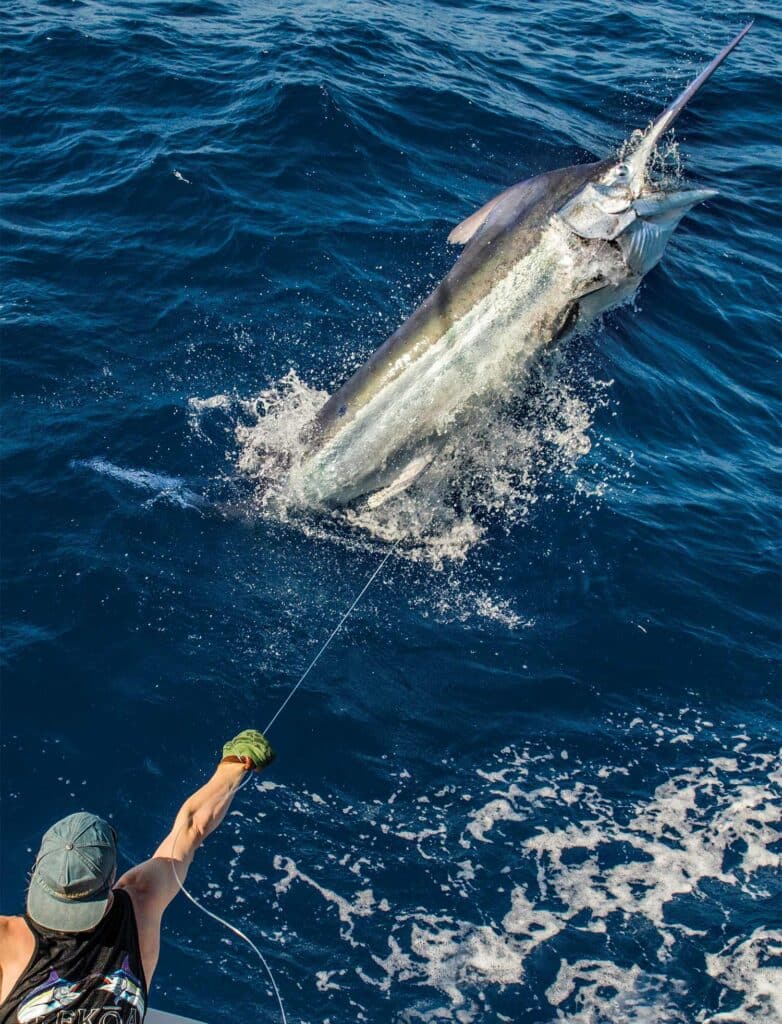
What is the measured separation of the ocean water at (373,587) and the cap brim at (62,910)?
1.92 m

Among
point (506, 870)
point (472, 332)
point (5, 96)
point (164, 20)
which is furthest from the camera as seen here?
point (164, 20)

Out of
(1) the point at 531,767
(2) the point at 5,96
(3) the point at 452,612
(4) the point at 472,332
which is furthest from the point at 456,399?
(2) the point at 5,96

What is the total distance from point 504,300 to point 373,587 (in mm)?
2171

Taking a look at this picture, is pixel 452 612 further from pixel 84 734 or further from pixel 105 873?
pixel 105 873

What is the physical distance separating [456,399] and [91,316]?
3.84m

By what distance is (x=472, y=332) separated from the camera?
6.63 m

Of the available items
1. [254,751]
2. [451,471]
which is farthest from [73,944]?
[451,471]

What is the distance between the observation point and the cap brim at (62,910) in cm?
286

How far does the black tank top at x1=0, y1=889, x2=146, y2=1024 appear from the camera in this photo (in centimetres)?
280

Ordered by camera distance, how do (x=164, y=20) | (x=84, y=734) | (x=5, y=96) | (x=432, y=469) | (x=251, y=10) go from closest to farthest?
1. (x=84, y=734)
2. (x=432, y=469)
3. (x=5, y=96)
4. (x=164, y=20)
5. (x=251, y=10)

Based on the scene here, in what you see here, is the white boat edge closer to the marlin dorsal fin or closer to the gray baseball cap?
the gray baseball cap

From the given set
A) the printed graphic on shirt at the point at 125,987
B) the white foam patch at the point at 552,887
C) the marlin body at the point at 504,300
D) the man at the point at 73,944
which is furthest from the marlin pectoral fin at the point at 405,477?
the printed graphic on shirt at the point at 125,987

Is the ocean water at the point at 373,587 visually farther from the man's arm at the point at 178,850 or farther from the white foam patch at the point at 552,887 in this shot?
the man's arm at the point at 178,850

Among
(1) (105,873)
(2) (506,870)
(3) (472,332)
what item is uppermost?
(3) (472,332)
